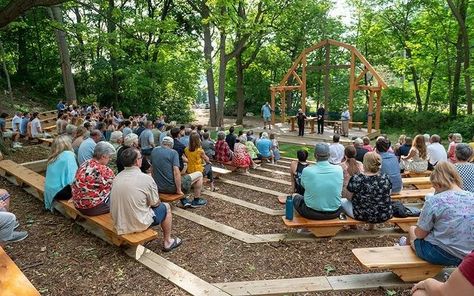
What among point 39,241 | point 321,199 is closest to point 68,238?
point 39,241

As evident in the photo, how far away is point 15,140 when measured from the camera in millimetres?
10820

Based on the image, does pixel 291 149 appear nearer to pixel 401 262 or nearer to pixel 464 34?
pixel 464 34

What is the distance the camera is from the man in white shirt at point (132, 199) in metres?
3.80

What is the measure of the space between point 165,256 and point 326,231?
2167 mm

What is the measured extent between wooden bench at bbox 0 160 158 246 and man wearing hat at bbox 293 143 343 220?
2.04 metres

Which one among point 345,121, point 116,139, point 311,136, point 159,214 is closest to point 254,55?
point 311,136

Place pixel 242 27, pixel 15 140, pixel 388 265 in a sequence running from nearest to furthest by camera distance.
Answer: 1. pixel 388 265
2. pixel 15 140
3. pixel 242 27

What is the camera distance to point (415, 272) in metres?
3.30

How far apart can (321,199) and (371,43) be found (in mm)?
23646

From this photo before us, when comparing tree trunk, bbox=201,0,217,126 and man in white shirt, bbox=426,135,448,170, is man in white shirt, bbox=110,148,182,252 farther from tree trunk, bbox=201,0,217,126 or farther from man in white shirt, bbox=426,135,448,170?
Answer: tree trunk, bbox=201,0,217,126

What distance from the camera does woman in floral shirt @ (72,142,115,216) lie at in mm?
4238

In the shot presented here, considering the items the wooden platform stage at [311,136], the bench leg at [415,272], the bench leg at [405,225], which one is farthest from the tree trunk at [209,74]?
the bench leg at [415,272]

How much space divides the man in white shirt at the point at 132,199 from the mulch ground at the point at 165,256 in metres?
0.47

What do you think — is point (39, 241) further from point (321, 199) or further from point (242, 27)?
point (242, 27)
